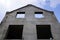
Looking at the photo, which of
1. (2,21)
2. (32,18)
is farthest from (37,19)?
(2,21)

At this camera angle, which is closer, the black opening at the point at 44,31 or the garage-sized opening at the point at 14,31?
the black opening at the point at 44,31

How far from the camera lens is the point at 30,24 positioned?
18.0 m

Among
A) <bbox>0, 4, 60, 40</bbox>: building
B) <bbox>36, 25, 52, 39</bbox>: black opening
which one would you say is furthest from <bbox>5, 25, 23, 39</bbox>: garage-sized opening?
<bbox>36, 25, 52, 39</bbox>: black opening

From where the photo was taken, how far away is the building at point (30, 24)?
1639 centimetres

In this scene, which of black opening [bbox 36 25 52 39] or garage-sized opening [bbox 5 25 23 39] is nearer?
black opening [bbox 36 25 52 39]

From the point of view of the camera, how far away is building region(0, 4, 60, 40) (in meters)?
16.4

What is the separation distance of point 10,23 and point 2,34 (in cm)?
254

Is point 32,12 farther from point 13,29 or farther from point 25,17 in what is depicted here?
point 13,29

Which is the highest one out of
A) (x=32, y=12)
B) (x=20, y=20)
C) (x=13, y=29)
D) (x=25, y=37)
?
(x=32, y=12)

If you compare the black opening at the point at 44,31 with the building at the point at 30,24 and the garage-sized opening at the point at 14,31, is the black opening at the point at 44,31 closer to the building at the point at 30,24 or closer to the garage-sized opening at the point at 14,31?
the building at the point at 30,24

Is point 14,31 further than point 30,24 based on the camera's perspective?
Yes

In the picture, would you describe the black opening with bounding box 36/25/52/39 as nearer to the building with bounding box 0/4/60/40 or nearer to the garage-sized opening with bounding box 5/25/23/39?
the building with bounding box 0/4/60/40

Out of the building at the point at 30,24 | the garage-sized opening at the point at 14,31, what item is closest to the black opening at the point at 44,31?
the building at the point at 30,24

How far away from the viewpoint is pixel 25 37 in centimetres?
1582
